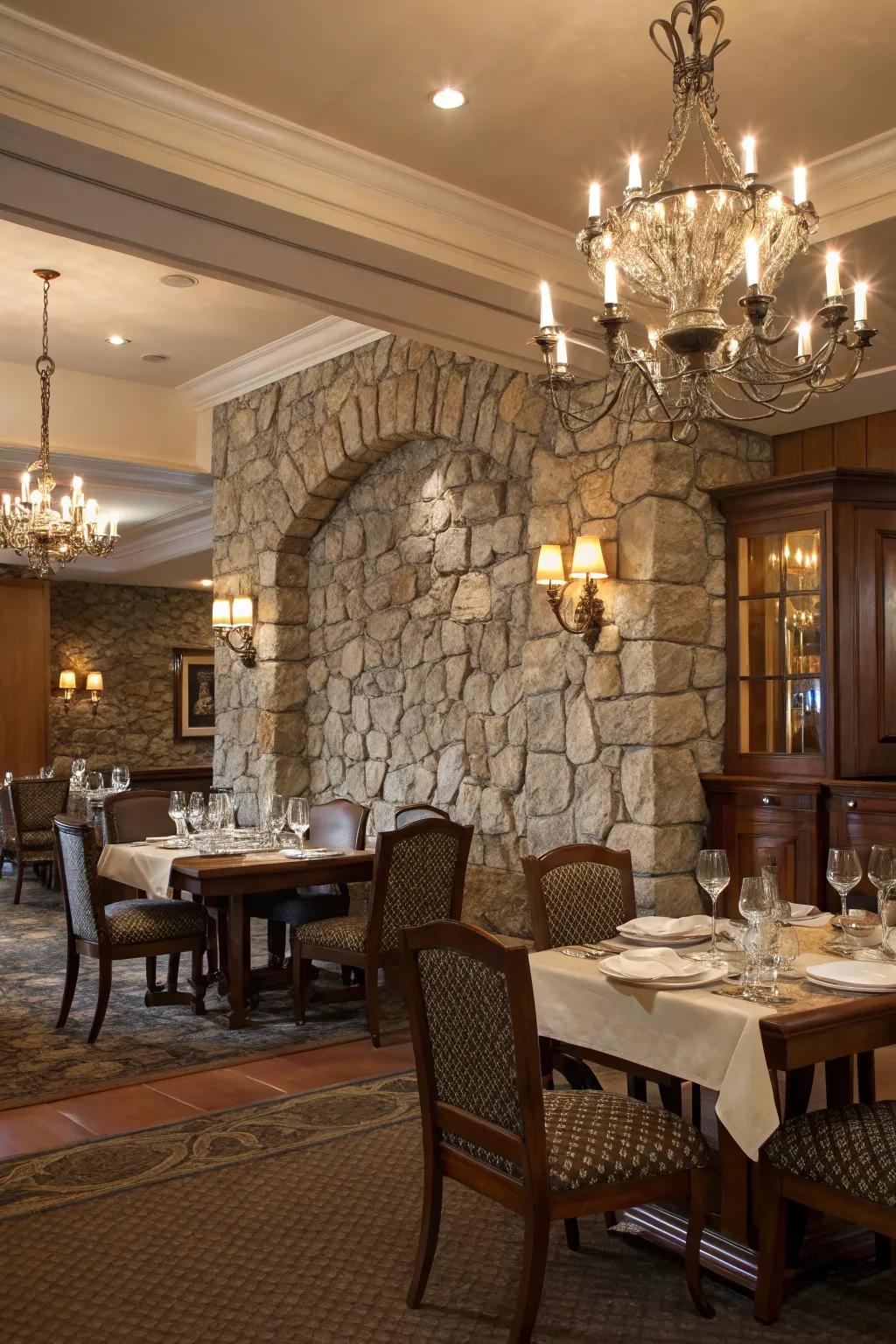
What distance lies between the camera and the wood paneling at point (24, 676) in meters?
12.8

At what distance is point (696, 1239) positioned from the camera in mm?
2500

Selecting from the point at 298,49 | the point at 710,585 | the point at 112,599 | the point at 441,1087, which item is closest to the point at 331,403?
the point at 710,585

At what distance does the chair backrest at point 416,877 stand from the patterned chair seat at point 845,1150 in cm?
229

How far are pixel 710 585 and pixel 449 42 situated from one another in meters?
2.91

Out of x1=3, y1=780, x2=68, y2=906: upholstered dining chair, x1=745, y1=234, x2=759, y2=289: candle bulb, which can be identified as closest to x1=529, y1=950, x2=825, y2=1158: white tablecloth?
x1=745, y1=234, x2=759, y2=289: candle bulb

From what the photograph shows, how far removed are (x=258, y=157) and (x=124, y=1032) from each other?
→ 338cm

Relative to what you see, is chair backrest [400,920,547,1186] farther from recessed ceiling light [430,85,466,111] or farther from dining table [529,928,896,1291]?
recessed ceiling light [430,85,466,111]

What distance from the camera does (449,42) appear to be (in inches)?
136

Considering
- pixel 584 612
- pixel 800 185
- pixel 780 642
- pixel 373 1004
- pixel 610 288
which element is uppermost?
pixel 800 185

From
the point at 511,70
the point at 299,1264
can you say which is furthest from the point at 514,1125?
the point at 511,70

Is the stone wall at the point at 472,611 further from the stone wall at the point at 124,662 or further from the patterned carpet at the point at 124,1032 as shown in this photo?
the stone wall at the point at 124,662

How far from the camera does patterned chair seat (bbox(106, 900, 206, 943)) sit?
4785 mm

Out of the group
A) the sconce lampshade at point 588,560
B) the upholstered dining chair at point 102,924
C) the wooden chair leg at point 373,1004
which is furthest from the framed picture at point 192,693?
the wooden chair leg at point 373,1004

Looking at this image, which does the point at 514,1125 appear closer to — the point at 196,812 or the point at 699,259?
the point at 699,259
